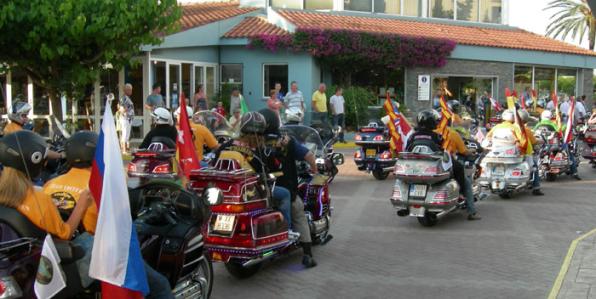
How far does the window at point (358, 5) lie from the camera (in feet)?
97.0

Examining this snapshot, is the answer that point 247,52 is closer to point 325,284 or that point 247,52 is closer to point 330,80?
point 330,80

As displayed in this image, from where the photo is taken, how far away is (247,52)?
86.9ft

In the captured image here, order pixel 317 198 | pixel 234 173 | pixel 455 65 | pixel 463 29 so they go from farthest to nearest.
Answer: pixel 463 29 → pixel 455 65 → pixel 317 198 → pixel 234 173

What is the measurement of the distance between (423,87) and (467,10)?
734 cm

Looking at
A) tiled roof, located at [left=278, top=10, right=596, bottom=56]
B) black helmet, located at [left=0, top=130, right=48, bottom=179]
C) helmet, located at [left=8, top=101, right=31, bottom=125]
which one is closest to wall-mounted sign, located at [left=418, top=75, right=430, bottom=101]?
tiled roof, located at [left=278, top=10, right=596, bottom=56]

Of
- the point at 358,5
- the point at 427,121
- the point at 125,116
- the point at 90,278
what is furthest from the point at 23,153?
the point at 358,5

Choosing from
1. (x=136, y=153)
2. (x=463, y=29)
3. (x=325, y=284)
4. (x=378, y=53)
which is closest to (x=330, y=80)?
(x=378, y=53)

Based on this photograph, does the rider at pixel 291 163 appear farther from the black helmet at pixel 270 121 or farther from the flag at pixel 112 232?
the flag at pixel 112 232

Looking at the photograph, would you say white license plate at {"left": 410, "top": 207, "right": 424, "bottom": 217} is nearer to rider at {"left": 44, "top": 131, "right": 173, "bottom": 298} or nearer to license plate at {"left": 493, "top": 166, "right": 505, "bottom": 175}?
license plate at {"left": 493, "top": 166, "right": 505, "bottom": 175}

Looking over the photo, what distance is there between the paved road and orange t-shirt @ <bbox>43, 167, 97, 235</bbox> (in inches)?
94.8

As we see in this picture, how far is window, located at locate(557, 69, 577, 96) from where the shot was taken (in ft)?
113

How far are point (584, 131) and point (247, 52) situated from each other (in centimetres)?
1265

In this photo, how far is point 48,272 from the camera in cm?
434

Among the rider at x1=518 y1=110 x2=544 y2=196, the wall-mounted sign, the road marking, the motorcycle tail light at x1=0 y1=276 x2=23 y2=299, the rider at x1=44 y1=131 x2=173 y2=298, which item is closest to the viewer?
A: the motorcycle tail light at x1=0 y1=276 x2=23 y2=299
